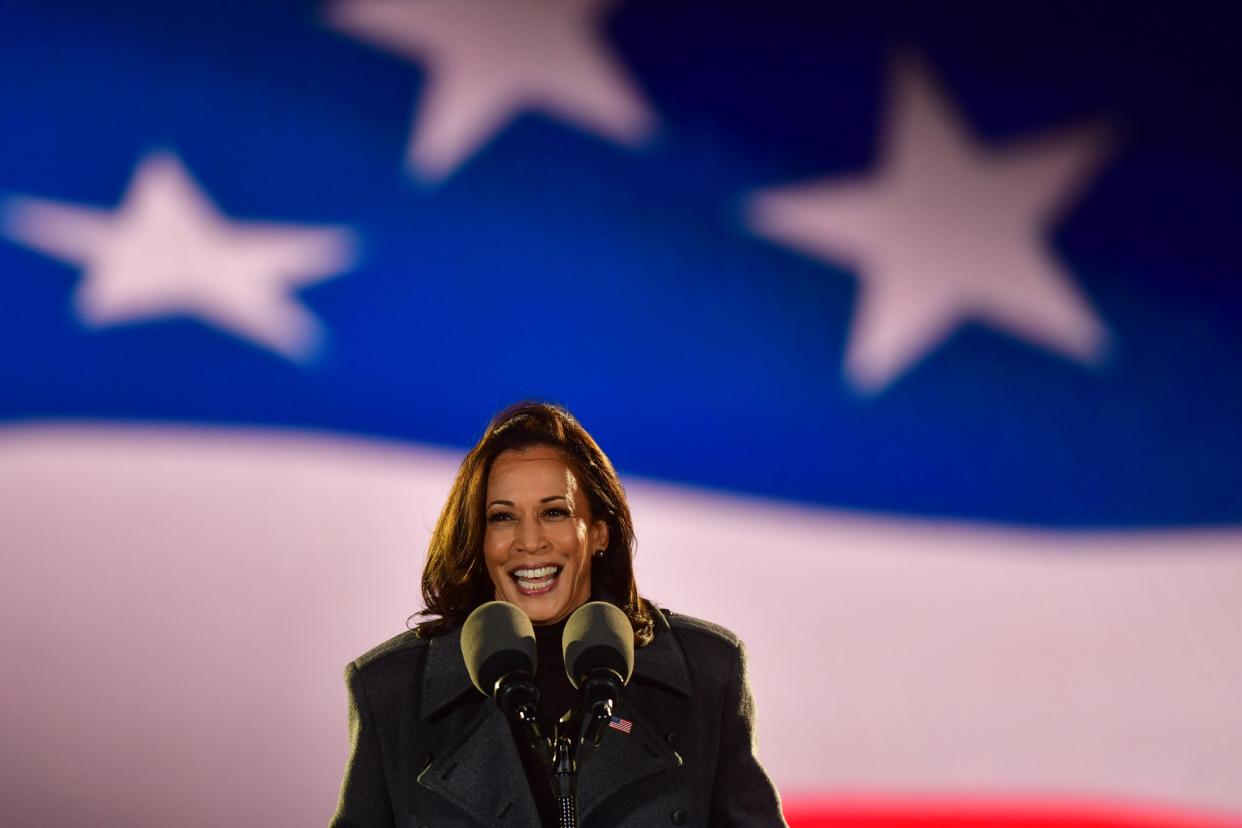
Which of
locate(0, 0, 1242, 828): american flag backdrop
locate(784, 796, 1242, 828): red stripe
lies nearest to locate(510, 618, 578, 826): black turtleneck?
locate(0, 0, 1242, 828): american flag backdrop

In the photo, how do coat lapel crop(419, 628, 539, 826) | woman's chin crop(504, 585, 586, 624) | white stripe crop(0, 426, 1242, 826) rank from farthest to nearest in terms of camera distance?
1. white stripe crop(0, 426, 1242, 826)
2. woman's chin crop(504, 585, 586, 624)
3. coat lapel crop(419, 628, 539, 826)

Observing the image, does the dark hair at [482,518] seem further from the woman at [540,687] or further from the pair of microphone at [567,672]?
the pair of microphone at [567,672]

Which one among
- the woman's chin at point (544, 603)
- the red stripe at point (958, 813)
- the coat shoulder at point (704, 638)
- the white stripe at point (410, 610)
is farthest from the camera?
the red stripe at point (958, 813)

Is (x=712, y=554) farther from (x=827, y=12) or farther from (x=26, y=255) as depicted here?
(x=26, y=255)

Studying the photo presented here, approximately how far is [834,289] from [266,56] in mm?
1537

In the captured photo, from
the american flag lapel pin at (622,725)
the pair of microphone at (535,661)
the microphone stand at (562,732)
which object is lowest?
the microphone stand at (562,732)

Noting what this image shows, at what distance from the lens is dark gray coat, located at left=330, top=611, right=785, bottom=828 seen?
6.10 ft

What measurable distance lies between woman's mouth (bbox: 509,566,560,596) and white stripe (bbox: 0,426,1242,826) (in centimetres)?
112

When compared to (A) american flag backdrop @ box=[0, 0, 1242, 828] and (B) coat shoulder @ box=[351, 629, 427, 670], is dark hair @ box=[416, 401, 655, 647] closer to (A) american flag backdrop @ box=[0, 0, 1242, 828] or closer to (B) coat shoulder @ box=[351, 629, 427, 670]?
(B) coat shoulder @ box=[351, 629, 427, 670]

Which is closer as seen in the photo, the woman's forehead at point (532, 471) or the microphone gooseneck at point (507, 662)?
the microphone gooseneck at point (507, 662)

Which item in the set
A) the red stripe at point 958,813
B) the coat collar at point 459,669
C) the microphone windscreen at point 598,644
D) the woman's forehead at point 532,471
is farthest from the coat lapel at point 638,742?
the red stripe at point 958,813

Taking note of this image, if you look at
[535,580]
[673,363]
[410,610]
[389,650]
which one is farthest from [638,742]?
[673,363]

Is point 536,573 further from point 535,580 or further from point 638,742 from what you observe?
point 638,742

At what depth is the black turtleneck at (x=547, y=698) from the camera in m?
1.87
